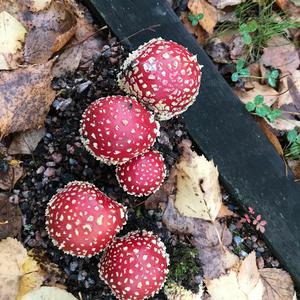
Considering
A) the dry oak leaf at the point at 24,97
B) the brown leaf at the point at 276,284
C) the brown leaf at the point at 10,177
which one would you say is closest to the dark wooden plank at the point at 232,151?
the brown leaf at the point at 276,284

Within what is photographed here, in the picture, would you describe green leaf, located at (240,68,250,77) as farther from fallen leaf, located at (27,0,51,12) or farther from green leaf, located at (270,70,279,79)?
fallen leaf, located at (27,0,51,12)

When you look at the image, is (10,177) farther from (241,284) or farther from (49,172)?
(241,284)

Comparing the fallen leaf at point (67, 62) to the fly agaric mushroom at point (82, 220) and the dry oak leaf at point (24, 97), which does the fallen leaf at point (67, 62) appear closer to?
the dry oak leaf at point (24, 97)

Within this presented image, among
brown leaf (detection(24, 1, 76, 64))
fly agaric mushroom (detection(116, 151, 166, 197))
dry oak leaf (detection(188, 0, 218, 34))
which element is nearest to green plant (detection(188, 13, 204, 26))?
dry oak leaf (detection(188, 0, 218, 34))

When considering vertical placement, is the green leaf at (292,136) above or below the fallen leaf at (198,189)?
below

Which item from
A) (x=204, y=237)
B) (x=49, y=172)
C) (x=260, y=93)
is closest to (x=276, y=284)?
(x=204, y=237)

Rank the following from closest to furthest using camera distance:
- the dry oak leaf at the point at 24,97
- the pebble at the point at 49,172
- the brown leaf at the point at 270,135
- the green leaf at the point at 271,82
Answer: the dry oak leaf at the point at 24,97 → the pebble at the point at 49,172 → the brown leaf at the point at 270,135 → the green leaf at the point at 271,82
